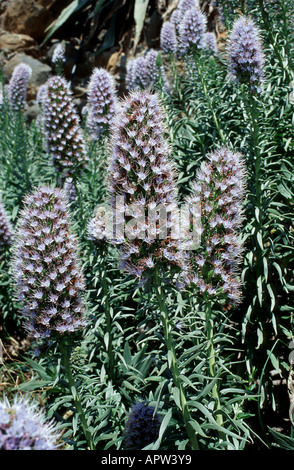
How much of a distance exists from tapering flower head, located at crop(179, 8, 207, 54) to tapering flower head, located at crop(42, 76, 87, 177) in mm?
1442

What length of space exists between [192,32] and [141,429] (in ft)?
13.3

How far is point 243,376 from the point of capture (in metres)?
3.46

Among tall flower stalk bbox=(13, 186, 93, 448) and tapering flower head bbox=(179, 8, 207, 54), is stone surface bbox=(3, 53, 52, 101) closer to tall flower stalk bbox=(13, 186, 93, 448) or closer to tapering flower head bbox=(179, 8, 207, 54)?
tapering flower head bbox=(179, 8, 207, 54)

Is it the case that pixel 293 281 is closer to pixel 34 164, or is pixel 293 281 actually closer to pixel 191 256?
pixel 191 256

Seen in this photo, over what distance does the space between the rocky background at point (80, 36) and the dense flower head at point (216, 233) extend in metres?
6.81

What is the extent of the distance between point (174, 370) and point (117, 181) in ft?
3.40

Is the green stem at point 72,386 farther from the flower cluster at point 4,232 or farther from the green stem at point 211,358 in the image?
the flower cluster at point 4,232

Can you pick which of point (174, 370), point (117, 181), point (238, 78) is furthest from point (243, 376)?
point (238, 78)

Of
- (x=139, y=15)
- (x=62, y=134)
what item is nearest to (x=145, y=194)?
(x=62, y=134)

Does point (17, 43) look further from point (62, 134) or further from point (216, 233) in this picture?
point (216, 233)

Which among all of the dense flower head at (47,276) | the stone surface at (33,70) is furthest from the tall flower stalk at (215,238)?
the stone surface at (33,70)

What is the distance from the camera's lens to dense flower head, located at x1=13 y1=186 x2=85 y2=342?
227 centimetres

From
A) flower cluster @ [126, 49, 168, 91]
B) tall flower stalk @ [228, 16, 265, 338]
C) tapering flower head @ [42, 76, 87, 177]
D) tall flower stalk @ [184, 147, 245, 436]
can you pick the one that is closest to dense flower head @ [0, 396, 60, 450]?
tall flower stalk @ [184, 147, 245, 436]

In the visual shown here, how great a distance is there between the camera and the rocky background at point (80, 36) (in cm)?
973
